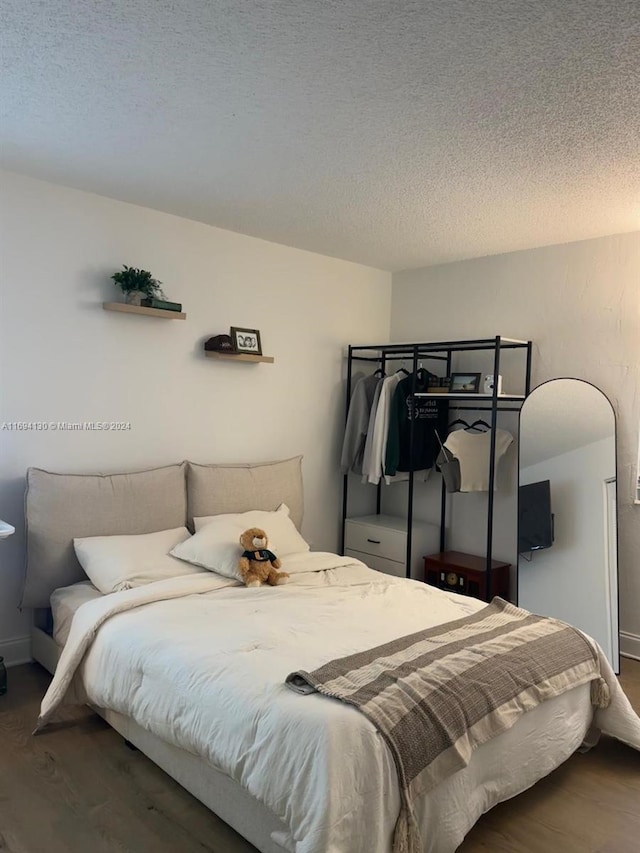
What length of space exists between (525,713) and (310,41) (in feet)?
7.49

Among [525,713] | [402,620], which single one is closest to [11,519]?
[402,620]

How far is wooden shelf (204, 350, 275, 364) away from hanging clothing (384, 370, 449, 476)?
0.92 m

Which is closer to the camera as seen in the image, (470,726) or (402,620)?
(470,726)

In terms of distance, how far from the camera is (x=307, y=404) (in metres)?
4.62

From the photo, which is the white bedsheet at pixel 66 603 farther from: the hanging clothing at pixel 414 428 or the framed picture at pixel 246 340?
the hanging clothing at pixel 414 428

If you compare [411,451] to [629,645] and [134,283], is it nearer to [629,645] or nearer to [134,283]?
[629,645]

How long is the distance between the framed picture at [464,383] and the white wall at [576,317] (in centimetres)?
31

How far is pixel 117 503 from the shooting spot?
11.2 feet

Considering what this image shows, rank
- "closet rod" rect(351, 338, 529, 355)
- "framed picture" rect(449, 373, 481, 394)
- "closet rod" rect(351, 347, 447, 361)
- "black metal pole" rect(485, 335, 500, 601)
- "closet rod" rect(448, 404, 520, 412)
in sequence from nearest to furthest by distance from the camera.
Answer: "black metal pole" rect(485, 335, 500, 601)
"closet rod" rect(351, 338, 529, 355)
"framed picture" rect(449, 373, 481, 394)
"closet rod" rect(448, 404, 520, 412)
"closet rod" rect(351, 347, 447, 361)

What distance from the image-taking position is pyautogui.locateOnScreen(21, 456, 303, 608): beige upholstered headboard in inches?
125

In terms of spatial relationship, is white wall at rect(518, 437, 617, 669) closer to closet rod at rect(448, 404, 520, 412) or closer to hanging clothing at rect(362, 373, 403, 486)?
closet rod at rect(448, 404, 520, 412)

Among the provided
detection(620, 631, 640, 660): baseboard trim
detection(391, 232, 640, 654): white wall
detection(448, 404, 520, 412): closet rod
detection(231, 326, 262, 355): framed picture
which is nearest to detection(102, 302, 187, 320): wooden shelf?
detection(231, 326, 262, 355): framed picture

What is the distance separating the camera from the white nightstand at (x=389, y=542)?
14.7ft

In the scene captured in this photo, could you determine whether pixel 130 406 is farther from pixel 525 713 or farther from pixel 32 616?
pixel 525 713
